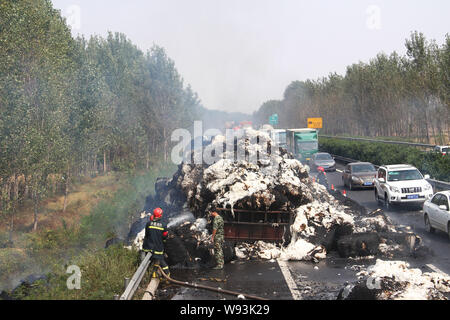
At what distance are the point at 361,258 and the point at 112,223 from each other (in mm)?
18825

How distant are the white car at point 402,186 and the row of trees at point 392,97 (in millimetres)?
24576

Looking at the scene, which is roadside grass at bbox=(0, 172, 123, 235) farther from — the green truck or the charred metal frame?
the charred metal frame

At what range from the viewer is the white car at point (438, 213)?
50.1ft

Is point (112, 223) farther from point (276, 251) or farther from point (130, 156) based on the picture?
point (130, 156)

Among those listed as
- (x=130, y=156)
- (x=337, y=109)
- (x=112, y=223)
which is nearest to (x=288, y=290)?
(x=112, y=223)

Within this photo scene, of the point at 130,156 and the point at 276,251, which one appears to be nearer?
the point at 276,251

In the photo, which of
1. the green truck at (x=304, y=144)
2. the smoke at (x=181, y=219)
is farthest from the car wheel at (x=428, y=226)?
the green truck at (x=304, y=144)

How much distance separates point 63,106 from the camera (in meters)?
29.8

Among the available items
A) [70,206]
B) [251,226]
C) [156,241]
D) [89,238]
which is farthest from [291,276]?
[70,206]

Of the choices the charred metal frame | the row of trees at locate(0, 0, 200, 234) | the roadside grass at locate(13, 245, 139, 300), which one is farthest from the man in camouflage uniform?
the row of trees at locate(0, 0, 200, 234)

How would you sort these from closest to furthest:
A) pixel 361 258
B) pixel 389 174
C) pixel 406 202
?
pixel 361 258 < pixel 406 202 < pixel 389 174

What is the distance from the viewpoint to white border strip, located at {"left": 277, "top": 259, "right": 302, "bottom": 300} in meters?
10.0
